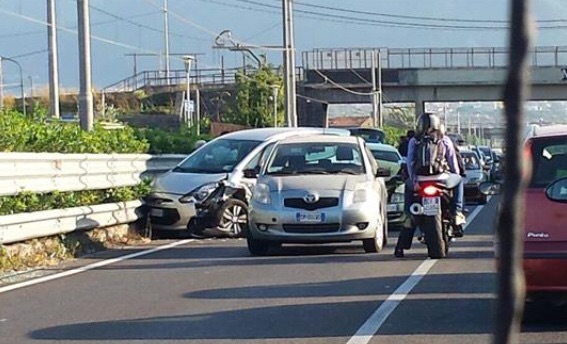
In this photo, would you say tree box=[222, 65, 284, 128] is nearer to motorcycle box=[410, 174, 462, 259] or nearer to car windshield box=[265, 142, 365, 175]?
Result: car windshield box=[265, 142, 365, 175]

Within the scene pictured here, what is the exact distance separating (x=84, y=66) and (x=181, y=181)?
4074 millimetres

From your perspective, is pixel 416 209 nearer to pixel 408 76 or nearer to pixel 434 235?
pixel 434 235

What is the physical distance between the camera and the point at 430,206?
47.2 feet

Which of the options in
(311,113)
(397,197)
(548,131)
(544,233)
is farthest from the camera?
(311,113)

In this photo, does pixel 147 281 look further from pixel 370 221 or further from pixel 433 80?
pixel 433 80

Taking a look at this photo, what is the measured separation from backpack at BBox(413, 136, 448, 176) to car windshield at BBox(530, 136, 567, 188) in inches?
186

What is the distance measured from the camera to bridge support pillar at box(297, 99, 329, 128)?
74.7m

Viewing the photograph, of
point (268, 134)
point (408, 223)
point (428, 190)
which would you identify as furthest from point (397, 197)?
point (428, 190)

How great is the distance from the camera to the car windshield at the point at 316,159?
1627cm

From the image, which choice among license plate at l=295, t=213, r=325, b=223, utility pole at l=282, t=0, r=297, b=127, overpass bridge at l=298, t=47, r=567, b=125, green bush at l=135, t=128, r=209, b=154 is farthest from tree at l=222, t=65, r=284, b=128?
license plate at l=295, t=213, r=325, b=223

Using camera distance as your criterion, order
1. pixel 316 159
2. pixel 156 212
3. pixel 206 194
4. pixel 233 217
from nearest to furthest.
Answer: pixel 316 159, pixel 206 194, pixel 233 217, pixel 156 212

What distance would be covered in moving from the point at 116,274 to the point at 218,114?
65620 millimetres

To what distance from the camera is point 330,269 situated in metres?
13.5

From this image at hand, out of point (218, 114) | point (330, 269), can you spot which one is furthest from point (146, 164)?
point (218, 114)
